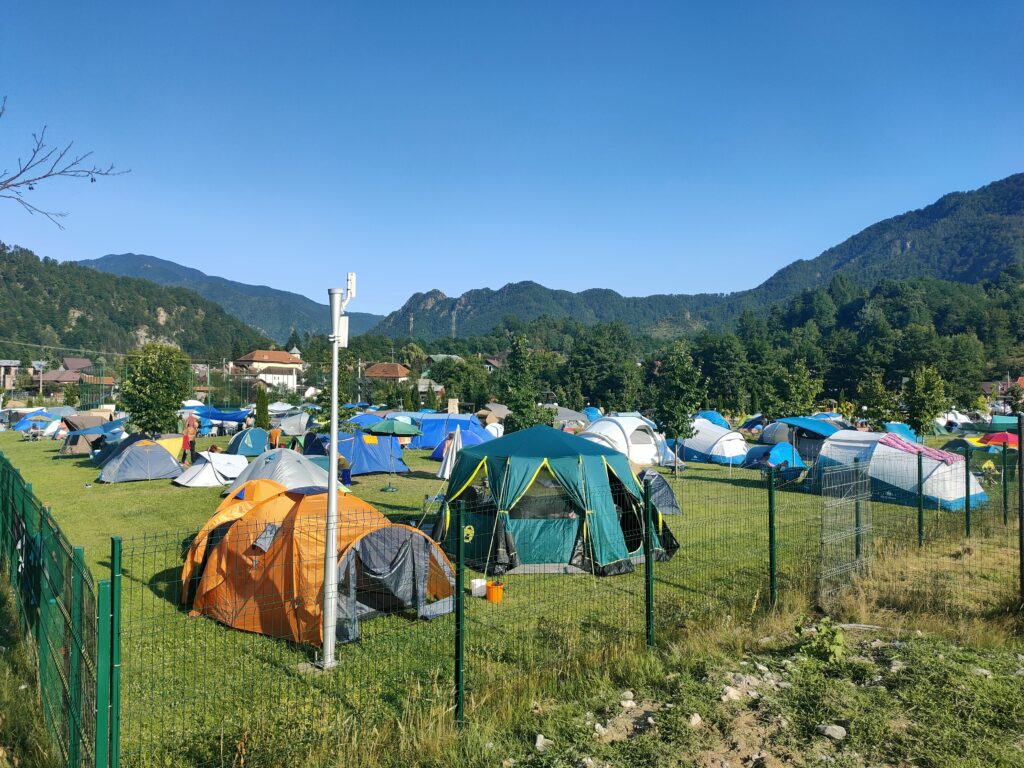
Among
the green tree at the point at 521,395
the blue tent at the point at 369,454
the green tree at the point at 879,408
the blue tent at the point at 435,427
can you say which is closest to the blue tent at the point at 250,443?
the blue tent at the point at 369,454

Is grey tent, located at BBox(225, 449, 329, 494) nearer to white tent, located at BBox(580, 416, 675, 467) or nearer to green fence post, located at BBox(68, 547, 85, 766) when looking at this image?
green fence post, located at BBox(68, 547, 85, 766)

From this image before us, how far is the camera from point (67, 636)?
4137mm

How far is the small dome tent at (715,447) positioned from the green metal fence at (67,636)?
23542mm

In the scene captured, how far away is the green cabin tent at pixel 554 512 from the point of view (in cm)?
1020

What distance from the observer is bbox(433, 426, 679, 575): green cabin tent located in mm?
10203

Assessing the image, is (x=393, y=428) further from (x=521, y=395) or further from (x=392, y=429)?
(x=521, y=395)

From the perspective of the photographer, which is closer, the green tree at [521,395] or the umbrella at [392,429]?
the green tree at [521,395]

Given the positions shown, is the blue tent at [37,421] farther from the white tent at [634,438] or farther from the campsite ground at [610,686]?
the campsite ground at [610,686]

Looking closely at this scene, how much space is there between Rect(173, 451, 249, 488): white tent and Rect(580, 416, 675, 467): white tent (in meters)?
13.8

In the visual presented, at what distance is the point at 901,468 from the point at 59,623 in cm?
1769

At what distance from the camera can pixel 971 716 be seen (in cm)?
452

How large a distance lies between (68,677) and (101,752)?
103 centimetres

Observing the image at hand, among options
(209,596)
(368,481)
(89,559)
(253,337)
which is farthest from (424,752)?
(253,337)

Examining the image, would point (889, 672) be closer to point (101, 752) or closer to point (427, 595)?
point (427, 595)
